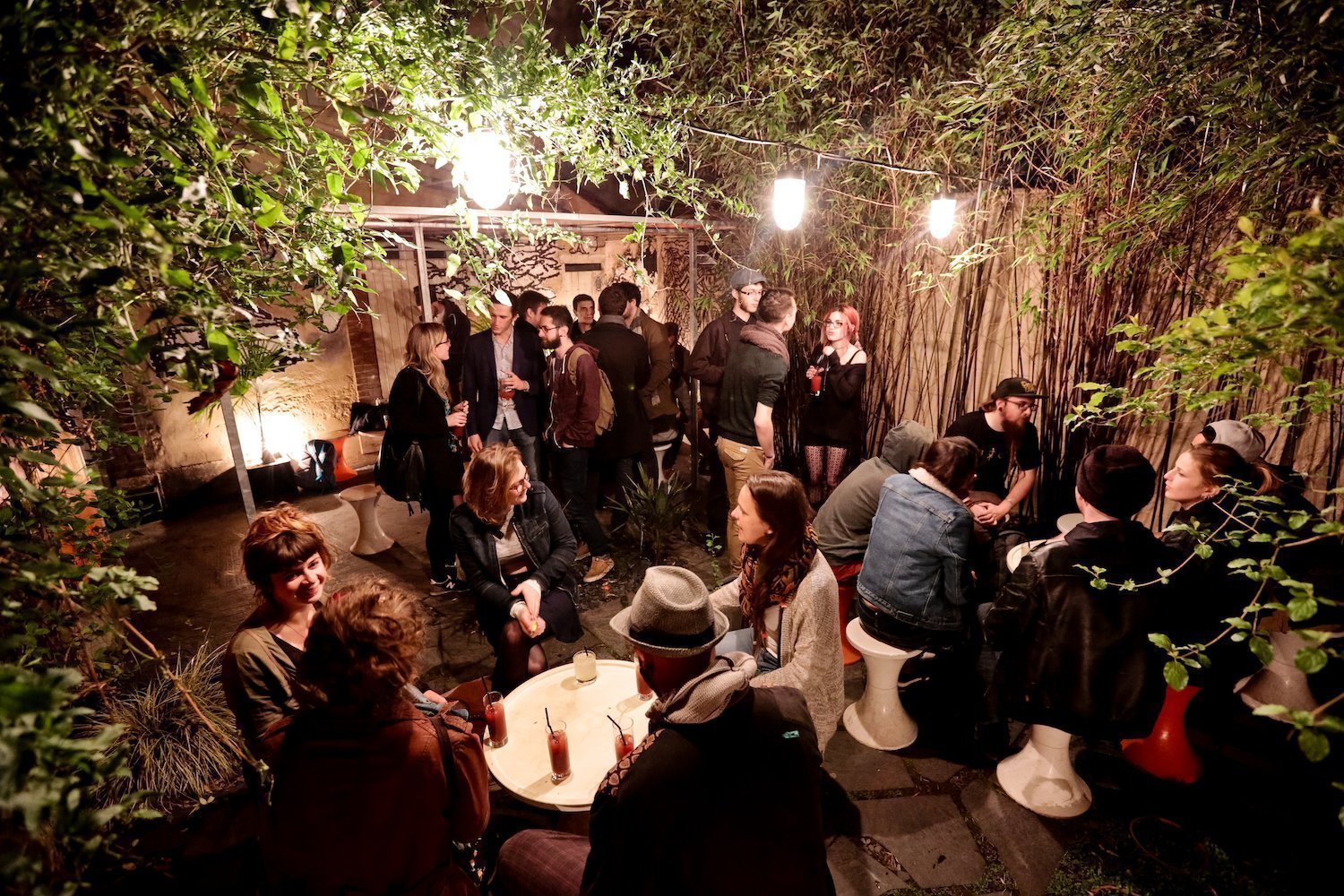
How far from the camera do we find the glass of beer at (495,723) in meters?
2.29

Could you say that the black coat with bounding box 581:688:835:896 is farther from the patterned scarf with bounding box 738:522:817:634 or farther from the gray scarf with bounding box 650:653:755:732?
the patterned scarf with bounding box 738:522:817:634

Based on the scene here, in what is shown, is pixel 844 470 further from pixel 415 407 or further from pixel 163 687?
pixel 163 687

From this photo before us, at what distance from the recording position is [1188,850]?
2.50 meters

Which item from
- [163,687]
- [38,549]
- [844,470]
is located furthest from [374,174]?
[844,470]

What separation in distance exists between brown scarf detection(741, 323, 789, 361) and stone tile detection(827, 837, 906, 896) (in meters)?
2.87

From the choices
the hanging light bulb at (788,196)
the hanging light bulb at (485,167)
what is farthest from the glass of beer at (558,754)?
A: the hanging light bulb at (788,196)

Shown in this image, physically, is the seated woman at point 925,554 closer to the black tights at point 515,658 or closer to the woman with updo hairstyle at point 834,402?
the woman with updo hairstyle at point 834,402

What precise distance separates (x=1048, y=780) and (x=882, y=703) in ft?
2.45

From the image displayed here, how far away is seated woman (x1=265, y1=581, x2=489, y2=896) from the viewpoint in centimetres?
155

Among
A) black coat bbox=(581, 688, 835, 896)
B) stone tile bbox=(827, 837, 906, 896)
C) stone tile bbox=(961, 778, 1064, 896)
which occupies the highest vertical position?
black coat bbox=(581, 688, 835, 896)

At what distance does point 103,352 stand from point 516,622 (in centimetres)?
196

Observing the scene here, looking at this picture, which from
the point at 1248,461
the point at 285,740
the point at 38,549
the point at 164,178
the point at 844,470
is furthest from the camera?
the point at 844,470

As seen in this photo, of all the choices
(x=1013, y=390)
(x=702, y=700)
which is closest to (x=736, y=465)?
(x=1013, y=390)

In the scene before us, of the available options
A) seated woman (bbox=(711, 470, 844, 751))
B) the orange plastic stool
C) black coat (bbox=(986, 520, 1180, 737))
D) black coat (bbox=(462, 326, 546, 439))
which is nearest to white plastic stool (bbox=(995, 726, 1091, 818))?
black coat (bbox=(986, 520, 1180, 737))
